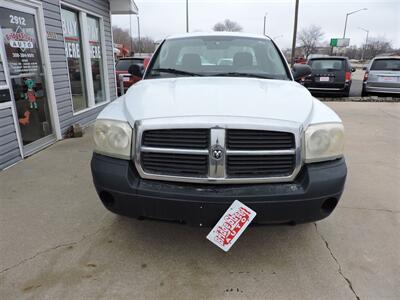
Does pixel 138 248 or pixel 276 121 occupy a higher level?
pixel 276 121

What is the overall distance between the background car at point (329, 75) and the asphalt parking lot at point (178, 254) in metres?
8.45

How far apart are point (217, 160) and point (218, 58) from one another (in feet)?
6.05

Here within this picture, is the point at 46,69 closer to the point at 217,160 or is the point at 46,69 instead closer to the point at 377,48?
the point at 217,160

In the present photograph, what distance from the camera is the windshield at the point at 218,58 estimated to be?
11.0ft

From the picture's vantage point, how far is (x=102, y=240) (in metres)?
2.80

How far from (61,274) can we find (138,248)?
600 mm

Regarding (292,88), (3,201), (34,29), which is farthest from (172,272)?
(34,29)

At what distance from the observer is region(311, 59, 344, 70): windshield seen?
452 inches

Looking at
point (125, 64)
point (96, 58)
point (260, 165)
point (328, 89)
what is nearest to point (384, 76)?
point (328, 89)

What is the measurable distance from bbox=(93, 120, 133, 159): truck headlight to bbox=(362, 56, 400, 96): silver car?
38.9 ft

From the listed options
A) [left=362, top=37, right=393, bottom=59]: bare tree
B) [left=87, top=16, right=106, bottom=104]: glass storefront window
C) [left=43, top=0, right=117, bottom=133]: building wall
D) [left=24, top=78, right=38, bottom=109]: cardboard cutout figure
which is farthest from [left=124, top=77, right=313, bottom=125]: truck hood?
[left=362, top=37, right=393, bottom=59]: bare tree

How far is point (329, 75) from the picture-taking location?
37.7 feet

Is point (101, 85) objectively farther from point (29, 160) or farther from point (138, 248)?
point (138, 248)

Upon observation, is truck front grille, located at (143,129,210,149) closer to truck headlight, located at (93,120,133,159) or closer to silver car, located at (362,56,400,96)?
truck headlight, located at (93,120,133,159)
